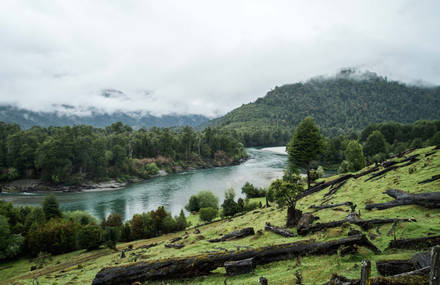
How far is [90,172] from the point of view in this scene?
5030 inches

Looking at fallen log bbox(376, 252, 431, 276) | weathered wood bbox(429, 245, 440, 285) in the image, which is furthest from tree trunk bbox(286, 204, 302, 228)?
weathered wood bbox(429, 245, 440, 285)

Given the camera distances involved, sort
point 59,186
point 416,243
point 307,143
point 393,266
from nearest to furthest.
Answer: point 393,266, point 416,243, point 307,143, point 59,186

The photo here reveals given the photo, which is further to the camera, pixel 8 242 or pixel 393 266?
pixel 8 242

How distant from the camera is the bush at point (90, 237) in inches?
1684

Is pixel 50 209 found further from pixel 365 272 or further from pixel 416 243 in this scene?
pixel 365 272

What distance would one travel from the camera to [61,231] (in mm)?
45188

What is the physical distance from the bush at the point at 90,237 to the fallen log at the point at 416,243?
145 feet

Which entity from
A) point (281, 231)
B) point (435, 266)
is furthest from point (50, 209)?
point (435, 266)

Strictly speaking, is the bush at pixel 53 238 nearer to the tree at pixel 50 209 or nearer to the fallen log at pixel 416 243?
the tree at pixel 50 209

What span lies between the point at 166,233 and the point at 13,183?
108 m

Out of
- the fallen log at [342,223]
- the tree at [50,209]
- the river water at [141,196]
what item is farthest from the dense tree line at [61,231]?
the fallen log at [342,223]

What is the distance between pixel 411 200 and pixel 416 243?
8215 millimetres

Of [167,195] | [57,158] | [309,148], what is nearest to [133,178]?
[57,158]

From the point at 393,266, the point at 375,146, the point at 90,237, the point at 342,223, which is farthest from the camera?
the point at 375,146
